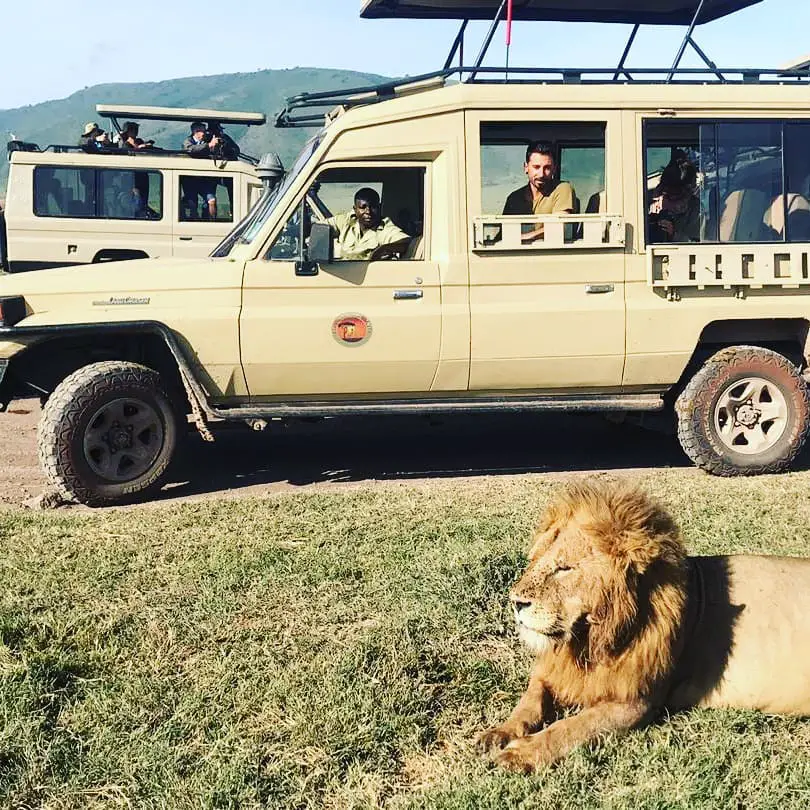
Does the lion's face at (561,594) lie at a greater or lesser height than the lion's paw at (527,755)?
greater

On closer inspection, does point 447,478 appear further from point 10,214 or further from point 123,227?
point 10,214

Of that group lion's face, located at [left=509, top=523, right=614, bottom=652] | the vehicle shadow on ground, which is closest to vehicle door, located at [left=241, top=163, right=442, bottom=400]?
the vehicle shadow on ground

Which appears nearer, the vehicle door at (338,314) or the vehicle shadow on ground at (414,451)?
the vehicle door at (338,314)

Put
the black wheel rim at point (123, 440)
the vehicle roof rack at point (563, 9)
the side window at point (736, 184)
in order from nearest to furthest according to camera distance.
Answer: the black wheel rim at point (123, 440) → the side window at point (736, 184) → the vehicle roof rack at point (563, 9)

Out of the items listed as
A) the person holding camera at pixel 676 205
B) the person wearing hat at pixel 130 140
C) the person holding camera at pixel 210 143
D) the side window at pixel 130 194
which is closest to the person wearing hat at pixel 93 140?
the person wearing hat at pixel 130 140

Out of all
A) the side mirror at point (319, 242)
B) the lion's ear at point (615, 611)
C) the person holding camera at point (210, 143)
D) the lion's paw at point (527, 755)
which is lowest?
the lion's paw at point (527, 755)

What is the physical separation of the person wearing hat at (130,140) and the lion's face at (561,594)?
1212 centimetres

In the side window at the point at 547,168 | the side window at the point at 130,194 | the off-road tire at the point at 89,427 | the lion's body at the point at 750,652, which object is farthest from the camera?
the side window at the point at 130,194

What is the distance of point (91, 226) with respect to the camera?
12.7 m

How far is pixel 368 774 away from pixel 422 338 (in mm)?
3356

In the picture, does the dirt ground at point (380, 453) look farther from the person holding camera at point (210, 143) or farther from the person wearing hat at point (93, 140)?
the person holding camera at point (210, 143)

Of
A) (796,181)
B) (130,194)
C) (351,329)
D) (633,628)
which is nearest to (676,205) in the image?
(796,181)

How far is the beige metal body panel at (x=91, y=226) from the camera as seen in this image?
41.5 feet

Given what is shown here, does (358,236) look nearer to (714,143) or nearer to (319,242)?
(319,242)
